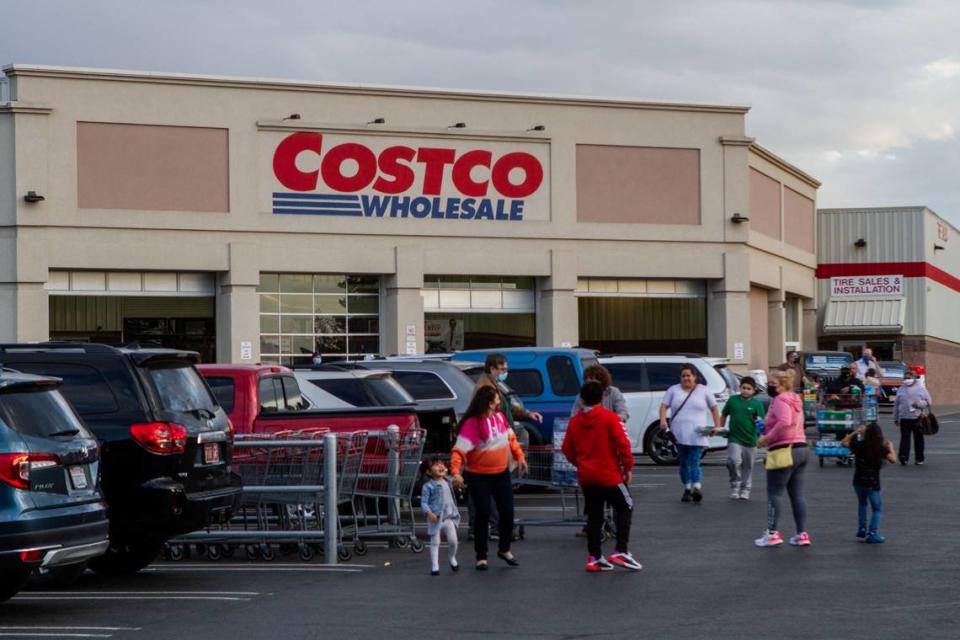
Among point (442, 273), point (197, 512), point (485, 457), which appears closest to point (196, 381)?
point (197, 512)

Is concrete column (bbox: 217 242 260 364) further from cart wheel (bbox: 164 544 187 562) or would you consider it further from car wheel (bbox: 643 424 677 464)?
cart wheel (bbox: 164 544 187 562)

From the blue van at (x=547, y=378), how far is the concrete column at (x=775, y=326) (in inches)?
1388

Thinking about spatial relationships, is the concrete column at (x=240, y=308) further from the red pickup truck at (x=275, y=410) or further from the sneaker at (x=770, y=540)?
the sneaker at (x=770, y=540)

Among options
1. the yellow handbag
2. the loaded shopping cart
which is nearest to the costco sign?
the loaded shopping cart

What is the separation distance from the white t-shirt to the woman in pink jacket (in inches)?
187

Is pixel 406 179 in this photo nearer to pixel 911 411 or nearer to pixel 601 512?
pixel 911 411

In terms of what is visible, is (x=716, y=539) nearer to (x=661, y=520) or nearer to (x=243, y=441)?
(x=661, y=520)

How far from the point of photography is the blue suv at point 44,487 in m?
10.3

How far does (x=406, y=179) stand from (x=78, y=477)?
36.0m

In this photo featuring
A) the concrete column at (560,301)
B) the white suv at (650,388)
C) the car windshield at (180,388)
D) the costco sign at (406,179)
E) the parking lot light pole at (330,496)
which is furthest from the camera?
the concrete column at (560,301)

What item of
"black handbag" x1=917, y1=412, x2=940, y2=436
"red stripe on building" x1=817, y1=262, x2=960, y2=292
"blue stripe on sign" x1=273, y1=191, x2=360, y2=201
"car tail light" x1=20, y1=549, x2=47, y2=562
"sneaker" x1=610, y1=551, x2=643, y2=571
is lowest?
"sneaker" x1=610, y1=551, x2=643, y2=571

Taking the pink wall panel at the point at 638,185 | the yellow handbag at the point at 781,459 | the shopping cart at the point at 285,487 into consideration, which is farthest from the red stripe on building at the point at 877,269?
the shopping cart at the point at 285,487

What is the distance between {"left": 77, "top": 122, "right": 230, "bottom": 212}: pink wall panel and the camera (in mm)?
43031

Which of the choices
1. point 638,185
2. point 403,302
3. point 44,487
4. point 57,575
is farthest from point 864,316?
point 44,487
